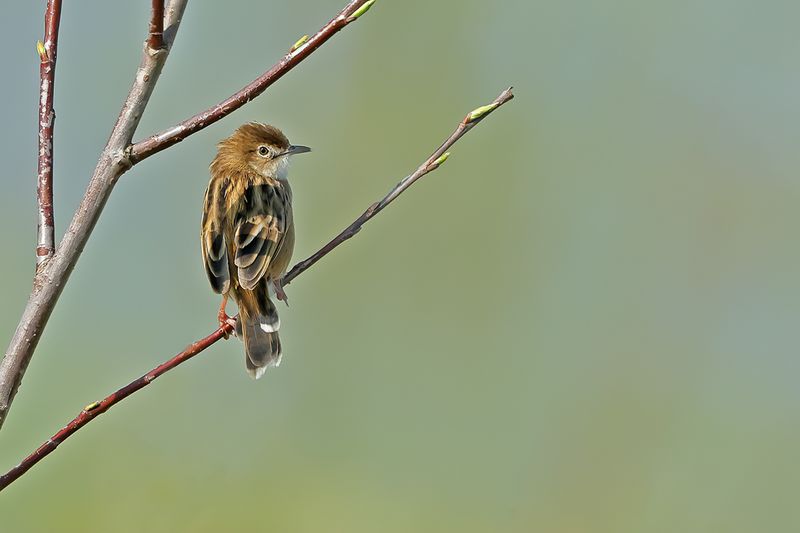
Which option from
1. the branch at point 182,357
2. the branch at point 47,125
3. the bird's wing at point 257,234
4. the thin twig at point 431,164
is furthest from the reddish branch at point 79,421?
the bird's wing at point 257,234

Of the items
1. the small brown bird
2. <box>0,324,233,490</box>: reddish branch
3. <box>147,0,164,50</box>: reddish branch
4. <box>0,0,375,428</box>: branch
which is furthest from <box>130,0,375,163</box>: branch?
the small brown bird

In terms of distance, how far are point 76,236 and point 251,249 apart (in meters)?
2.80

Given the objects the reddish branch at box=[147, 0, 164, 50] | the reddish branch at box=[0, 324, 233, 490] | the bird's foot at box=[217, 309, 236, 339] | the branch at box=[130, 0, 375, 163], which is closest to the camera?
the reddish branch at box=[0, 324, 233, 490]

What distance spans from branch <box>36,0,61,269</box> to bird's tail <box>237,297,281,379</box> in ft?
8.29

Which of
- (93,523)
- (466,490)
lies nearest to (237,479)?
(93,523)

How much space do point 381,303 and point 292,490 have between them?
2.15 meters

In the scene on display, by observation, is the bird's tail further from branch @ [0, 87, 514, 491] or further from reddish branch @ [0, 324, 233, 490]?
reddish branch @ [0, 324, 233, 490]

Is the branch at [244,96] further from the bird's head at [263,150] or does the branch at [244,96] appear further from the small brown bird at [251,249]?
the bird's head at [263,150]

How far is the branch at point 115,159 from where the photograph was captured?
2.90 m

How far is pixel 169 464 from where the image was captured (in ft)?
29.7

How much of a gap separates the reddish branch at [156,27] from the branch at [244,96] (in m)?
0.26

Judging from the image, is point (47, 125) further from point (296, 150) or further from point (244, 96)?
point (296, 150)

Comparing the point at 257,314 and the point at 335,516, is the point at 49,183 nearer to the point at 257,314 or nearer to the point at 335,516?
the point at 257,314

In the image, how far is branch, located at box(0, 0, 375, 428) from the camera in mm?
2896
